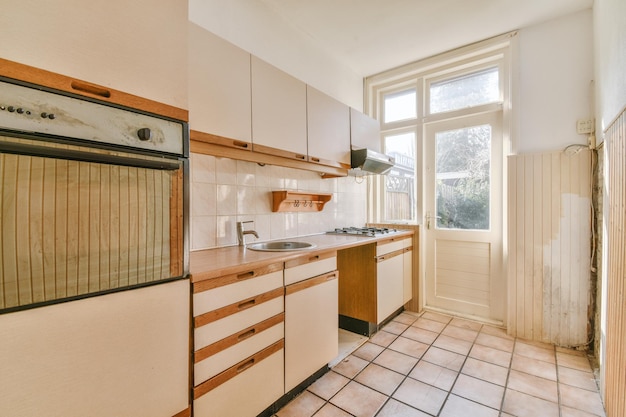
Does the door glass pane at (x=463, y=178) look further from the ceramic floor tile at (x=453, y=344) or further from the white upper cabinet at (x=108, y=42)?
the white upper cabinet at (x=108, y=42)

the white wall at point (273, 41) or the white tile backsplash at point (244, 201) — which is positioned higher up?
the white wall at point (273, 41)

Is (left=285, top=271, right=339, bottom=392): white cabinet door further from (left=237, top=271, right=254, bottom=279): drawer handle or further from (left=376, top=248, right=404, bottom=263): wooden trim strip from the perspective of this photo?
(left=376, top=248, right=404, bottom=263): wooden trim strip

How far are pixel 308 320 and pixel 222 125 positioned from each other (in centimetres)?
128

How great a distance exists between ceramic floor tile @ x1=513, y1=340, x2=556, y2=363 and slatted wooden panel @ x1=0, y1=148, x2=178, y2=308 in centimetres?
266

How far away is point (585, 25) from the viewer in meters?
2.32

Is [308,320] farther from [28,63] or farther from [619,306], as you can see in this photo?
[28,63]

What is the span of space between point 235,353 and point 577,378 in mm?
2264

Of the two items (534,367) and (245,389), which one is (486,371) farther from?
(245,389)

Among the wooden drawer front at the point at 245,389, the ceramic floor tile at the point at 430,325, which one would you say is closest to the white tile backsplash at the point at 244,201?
the wooden drawer front at the point at 245,389

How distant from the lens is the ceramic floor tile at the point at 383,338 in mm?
2377

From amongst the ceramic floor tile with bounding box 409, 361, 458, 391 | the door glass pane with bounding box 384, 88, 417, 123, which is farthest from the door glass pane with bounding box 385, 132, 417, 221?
the ceramic floor tile with bounding box 409, 361, 458, 391

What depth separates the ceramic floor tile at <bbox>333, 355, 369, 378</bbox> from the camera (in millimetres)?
1952

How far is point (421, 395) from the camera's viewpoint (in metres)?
1.72

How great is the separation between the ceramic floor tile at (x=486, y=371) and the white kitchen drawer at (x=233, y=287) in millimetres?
1530
